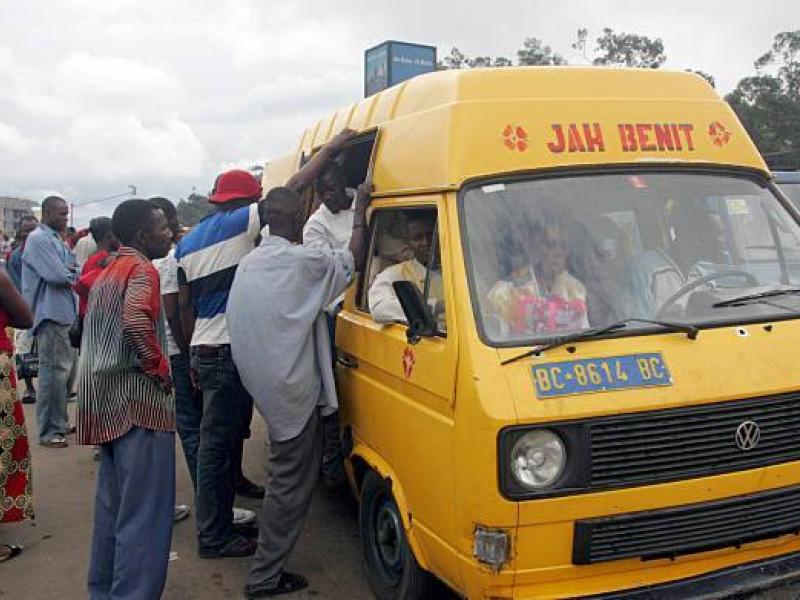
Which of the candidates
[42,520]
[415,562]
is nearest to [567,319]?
[415,562]

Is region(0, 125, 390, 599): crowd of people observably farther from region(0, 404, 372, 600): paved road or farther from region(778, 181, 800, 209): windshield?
region(778, 181, 800, 209): windshield

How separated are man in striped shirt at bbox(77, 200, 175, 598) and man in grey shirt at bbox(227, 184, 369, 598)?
46cm

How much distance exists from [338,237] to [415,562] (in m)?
2.06

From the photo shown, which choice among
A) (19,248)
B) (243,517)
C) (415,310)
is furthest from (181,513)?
(19,248)

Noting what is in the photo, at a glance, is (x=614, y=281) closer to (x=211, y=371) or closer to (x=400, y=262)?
(x=400, y=262)

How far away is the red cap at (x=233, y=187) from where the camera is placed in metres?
4.66

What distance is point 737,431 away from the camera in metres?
2.78

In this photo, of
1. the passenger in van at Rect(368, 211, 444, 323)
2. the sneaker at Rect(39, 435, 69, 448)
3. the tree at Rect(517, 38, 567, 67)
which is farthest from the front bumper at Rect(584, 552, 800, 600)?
the tree at Rect(517, 38, 567, 67)

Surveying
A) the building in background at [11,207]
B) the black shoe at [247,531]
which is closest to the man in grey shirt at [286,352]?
the black shoe at [247,531]

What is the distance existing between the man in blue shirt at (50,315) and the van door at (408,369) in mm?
3649

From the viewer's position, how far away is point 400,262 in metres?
3.88

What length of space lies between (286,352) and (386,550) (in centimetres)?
111

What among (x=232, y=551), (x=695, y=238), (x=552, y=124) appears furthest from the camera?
(x=232, y=551)

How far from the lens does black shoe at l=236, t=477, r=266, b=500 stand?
5.51m
